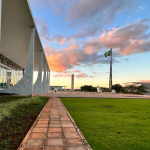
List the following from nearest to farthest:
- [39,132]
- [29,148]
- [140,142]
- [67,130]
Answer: [29,148] → [140,142] → [39,132] → [67,130]

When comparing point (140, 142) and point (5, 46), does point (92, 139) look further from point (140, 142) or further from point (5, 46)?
point (5, 46)

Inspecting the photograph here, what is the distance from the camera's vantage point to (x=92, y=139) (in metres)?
3.19

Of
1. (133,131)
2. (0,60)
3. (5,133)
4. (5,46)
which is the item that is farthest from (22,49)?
(133,131)

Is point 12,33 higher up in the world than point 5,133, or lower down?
higher up

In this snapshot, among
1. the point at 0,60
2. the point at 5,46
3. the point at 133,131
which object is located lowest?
the point at 133,131

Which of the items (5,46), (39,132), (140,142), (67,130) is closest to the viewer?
(140,142)

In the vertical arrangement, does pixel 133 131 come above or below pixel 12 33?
below

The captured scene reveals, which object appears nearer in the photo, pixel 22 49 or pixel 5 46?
pixel 5 46

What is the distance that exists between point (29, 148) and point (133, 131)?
117 inches

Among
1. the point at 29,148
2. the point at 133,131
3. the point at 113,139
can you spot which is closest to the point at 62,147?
the point at 29,148

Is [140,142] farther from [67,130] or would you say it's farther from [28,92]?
[28,92]

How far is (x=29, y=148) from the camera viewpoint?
8.47 feet

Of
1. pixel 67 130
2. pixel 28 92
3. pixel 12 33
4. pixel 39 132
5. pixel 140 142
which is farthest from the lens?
pixel 12 33

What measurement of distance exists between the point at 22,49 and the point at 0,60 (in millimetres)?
4508
